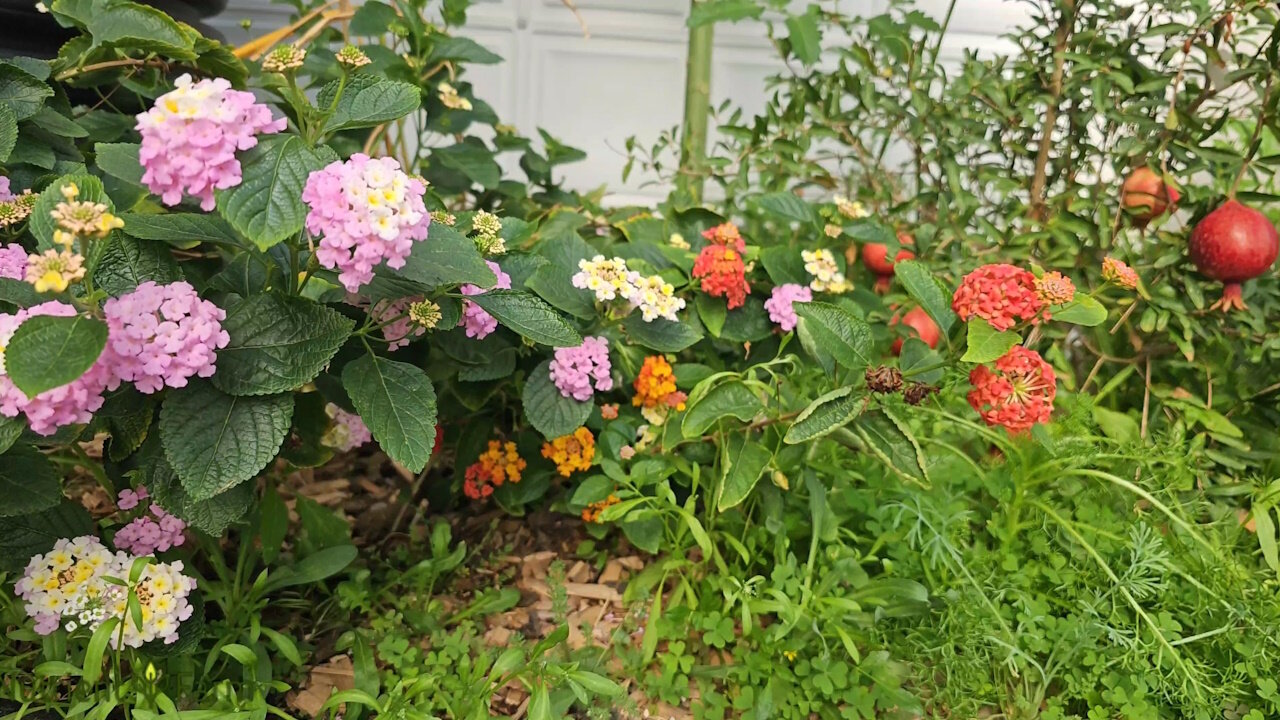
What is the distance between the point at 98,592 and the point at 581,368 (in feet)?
1.78

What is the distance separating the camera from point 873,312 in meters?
1.27

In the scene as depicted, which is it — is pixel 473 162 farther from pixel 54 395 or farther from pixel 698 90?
pixel 54 395

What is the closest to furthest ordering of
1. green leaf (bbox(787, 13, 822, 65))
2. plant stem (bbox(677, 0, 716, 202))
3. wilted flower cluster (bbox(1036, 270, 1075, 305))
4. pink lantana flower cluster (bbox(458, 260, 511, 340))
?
1. wilted flower cluster (bbox(1036, 270, 1075, 305))
2. pink lantana flower cluster (bbox(458, 260, 511, 340))
3. green leaf (bbox(787, 13, 822, 65))
4. plant stem (bbox(677, 0, 716, 202))

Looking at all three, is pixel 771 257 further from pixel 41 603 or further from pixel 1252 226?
pixel 41 603

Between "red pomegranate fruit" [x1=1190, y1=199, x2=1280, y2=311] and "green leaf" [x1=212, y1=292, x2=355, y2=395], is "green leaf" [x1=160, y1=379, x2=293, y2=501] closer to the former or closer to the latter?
"green leaf" [x1=212, y1=292, x2=355, y2=395]

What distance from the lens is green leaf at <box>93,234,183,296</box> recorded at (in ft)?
2.36

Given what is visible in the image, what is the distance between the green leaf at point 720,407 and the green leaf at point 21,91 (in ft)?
2.54

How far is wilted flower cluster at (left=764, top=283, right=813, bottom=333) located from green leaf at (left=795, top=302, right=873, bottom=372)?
20cm

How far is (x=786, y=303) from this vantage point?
1.12 m

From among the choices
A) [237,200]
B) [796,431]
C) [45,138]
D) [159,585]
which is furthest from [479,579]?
[45,138]

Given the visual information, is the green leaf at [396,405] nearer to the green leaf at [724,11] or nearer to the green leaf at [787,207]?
the green leaf at [787,207]

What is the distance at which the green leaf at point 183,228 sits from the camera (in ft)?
2.36

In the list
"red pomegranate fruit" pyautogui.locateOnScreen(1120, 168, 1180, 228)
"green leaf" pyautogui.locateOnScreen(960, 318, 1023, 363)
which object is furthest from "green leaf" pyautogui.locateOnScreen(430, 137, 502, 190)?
"red pomegranate fruit" pyautogui.locateOnScreen(1120, 168, 1180, 228)

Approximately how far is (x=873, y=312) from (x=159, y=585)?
1.02 meters
